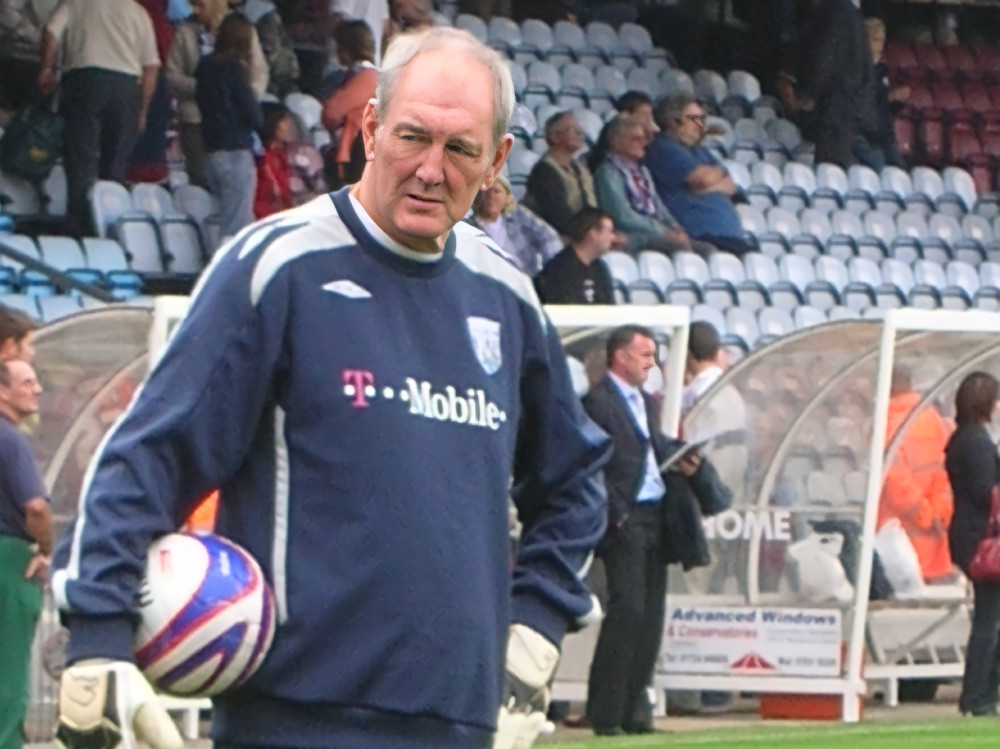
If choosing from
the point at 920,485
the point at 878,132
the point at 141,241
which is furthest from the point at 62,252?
the point at 878,132

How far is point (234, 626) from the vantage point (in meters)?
3.12

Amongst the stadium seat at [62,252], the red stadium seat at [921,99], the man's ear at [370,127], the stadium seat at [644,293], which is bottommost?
the stadium seat at [644,293]

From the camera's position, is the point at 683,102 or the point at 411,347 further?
the point at 683,102

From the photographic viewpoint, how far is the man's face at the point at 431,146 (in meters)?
3.24

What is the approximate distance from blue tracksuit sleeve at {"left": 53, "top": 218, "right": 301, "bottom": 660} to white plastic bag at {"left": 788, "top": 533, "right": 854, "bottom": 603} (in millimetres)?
9528

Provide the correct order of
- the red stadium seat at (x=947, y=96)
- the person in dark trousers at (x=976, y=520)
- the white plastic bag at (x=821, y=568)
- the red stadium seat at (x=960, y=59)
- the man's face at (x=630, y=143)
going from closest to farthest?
the person in dark trousers at (x=976, y=520) < the white plastic bag at (x=821, y=568) < the man's face at (x=630, y=143) < the red stadium seat at (x=947, y=96) < the red stadium seat at (x=960, y=59)

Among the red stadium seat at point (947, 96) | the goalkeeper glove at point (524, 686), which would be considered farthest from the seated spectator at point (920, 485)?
the red stadium seat at point (947, 96)

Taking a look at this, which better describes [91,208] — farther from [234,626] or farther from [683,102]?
[234,626]

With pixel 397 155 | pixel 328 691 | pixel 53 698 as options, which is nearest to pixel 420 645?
pixel 328 691

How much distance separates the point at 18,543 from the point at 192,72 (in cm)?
812

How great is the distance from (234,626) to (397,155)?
0.73 metres

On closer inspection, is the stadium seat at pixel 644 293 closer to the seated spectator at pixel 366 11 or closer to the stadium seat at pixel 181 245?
the seated spectator at pixel 366 11

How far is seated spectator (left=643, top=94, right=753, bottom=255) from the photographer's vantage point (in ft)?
55.2

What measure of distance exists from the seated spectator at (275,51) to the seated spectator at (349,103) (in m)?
0.95
